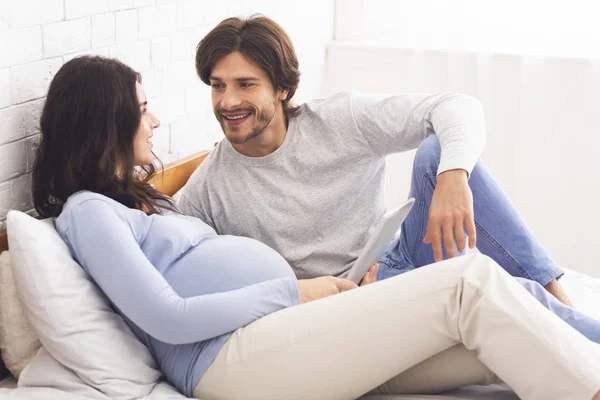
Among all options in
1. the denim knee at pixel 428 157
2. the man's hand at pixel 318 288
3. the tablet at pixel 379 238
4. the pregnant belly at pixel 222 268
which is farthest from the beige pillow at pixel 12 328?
the denim knee at pixel 428 157

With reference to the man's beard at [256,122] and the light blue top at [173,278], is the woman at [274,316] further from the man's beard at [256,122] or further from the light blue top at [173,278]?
the man's beard at [256,122]

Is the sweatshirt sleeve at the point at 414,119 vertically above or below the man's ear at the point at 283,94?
below

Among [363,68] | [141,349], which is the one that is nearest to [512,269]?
[141,349]

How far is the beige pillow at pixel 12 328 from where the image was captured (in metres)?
1.58

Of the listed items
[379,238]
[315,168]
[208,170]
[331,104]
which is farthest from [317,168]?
[379,238]

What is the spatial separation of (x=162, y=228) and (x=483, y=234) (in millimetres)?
748

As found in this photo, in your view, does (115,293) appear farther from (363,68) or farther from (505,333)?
(363,68)

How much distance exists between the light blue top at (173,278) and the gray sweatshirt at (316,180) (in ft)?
0.99

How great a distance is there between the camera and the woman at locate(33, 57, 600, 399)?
1451mm

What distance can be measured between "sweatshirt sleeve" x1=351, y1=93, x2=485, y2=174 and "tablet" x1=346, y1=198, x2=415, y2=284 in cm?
21

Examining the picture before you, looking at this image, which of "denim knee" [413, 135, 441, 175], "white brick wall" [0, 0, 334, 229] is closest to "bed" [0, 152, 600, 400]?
"white brick wall" [0, 0, 334, 229]

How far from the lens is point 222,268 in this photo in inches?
65.1

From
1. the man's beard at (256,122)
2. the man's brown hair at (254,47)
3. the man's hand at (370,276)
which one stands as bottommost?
the man's hand at (370,276)

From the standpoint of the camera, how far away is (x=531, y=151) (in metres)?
3.21
